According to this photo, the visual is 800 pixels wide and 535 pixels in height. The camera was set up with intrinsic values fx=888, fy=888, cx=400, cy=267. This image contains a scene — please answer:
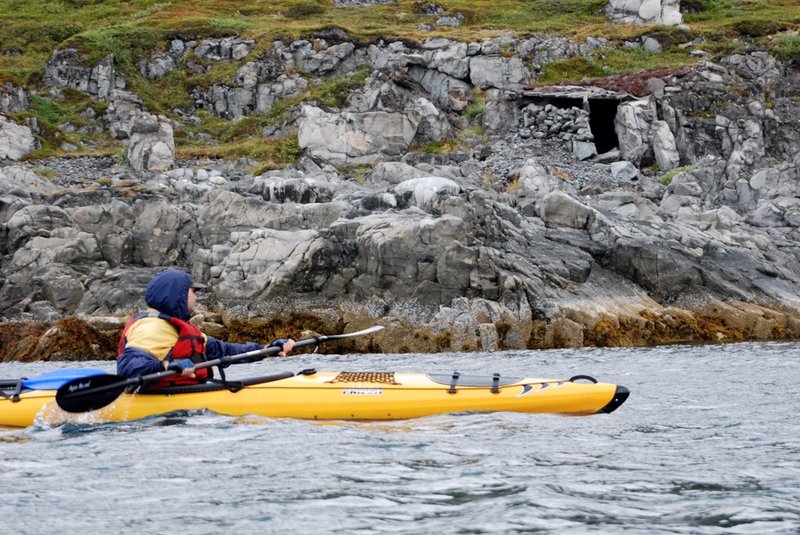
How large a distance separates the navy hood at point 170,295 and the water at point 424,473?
1.01 meters

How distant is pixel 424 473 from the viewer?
5.84m

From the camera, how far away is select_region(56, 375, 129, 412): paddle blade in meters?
8.18

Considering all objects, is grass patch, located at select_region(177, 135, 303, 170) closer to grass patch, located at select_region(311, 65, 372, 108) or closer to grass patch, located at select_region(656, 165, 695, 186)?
grass patch, located at select_region(311, 65, 372, 108)

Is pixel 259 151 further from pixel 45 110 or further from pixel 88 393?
pixel 88 393

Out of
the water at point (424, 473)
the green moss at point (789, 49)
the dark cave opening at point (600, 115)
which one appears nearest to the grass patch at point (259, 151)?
the dark cave opening at point (600, 115)

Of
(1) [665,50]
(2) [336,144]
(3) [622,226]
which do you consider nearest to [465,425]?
(3) [622,226]

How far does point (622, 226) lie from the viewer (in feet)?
67.0

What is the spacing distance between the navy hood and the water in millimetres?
1012

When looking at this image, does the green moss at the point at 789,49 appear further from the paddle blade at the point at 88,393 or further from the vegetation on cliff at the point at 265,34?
the paddle blade at the point at 88,393

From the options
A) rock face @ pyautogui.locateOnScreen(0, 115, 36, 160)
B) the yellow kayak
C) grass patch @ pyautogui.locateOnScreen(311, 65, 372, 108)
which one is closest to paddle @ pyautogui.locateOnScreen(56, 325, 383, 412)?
the yellow kayak

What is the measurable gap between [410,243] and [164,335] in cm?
982

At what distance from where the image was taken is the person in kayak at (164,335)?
8117 millimetres

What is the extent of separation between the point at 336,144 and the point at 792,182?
49.7ft

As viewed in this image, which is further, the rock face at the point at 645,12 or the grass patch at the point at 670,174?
the rock face at the point at 645,12
